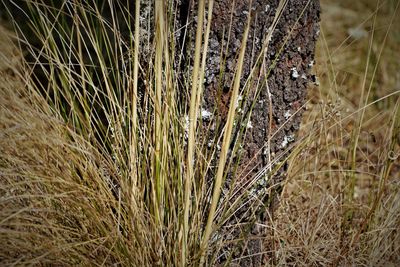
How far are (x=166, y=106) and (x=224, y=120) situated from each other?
215 mm

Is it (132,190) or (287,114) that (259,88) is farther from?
(132,190)

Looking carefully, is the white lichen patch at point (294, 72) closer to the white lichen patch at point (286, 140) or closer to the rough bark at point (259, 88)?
the rough bark at point (259, 88)

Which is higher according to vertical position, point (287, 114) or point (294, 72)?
point (294, 72)

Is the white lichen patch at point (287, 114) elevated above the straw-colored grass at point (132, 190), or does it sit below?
above

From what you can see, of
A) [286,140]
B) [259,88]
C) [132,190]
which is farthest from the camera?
[286,140]

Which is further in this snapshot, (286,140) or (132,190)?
(286,140)

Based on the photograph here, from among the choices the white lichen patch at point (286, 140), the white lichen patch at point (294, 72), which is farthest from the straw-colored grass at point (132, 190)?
the white lichen patch at point (294, 72)

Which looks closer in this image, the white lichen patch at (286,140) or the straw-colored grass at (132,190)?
the straw-colored grass at (132,190)

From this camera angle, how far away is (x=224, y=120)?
155 cm

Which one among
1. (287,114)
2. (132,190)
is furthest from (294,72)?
(132,190)

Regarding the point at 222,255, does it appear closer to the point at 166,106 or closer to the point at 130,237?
the point at 130,237

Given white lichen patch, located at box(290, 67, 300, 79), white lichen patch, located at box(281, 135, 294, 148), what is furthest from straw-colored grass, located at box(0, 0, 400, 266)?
white lichen patch, located at box(290, 67, 300, 79)

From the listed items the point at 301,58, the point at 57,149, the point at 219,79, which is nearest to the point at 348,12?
the point at 301,58

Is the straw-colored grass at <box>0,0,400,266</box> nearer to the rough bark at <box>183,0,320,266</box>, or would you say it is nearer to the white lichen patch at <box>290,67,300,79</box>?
the rough bark at <box>183,0,320,266</box>
